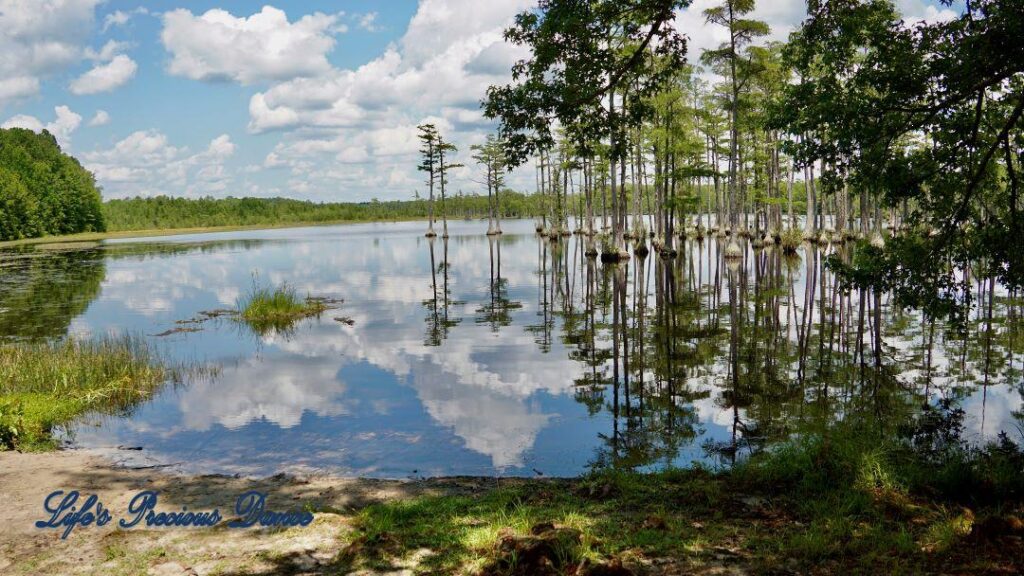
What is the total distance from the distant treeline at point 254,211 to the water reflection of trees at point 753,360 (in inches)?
3983

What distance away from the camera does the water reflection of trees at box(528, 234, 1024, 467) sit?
9797 mm

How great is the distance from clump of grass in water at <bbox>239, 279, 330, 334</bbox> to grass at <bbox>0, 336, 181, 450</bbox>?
5.67 metres

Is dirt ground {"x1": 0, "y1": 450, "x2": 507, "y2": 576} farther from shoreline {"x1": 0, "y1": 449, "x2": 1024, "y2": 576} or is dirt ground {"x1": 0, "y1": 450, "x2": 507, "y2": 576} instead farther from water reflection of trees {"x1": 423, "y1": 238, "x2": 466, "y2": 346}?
water reflection of trees {"x1": 423, "y1": 238, "x2": 466, "y2": 346}

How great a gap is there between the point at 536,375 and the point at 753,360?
197 inches

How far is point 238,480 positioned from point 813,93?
407 inches

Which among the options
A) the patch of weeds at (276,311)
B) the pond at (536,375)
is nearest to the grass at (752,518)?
the pond at (536,375)

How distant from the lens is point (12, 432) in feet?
30.5

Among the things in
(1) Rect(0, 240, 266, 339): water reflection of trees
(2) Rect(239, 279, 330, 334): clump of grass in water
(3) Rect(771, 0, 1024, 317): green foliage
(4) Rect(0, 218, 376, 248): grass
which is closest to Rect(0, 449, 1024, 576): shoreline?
(3) Rect(771, 0, 1024, 317): green foliage

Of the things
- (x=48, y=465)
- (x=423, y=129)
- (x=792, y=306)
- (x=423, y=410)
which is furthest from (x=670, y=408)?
(x=423, y=129)

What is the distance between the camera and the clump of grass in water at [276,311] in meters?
21.2

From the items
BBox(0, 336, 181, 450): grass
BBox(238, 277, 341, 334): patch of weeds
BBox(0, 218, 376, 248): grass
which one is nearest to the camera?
BBox(0, 336, 181, 450): grass

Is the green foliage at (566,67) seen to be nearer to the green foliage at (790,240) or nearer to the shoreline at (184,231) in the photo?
the green foliage at (790,240)

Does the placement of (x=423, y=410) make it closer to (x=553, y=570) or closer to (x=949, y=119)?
(x=553, y=570)

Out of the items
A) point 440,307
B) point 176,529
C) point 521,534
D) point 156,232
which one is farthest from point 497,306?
point 156,232
